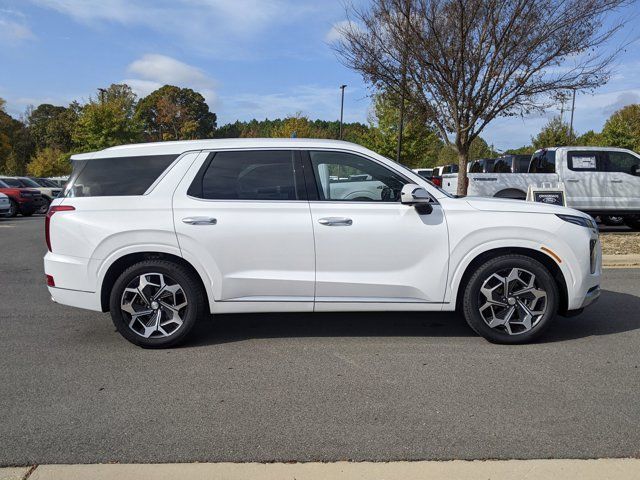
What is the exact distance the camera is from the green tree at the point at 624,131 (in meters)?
40.8

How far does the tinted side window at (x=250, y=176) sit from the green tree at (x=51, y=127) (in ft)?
227

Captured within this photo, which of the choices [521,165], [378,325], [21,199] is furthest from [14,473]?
[21,199]

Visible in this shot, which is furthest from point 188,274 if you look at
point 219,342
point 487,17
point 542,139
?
point 542,139

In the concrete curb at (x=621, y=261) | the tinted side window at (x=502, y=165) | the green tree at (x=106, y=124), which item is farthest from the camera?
the green tree at (x=106, y=124)

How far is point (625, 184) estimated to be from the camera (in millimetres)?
13930

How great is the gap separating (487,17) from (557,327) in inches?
291

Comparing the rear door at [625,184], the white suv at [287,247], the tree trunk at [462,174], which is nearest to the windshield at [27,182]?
the tree trunk at [462,174]

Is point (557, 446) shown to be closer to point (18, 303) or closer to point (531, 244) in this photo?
point (531, 244)

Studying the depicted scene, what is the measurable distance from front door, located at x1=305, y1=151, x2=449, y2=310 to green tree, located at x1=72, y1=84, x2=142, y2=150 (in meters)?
35.7

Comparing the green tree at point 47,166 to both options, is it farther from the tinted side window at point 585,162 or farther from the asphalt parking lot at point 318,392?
the asphalt parking lot at point 318,392

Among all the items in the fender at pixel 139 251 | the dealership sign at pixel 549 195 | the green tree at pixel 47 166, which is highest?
the green tree at pixel 47 166

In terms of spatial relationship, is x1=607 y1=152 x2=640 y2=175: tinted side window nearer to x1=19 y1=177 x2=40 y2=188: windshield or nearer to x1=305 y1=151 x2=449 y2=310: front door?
x1=305 y1=151 x2=449 y2=310: front door

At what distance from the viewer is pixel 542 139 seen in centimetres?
4519

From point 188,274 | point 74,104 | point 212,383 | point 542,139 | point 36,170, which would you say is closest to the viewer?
point 212,383
